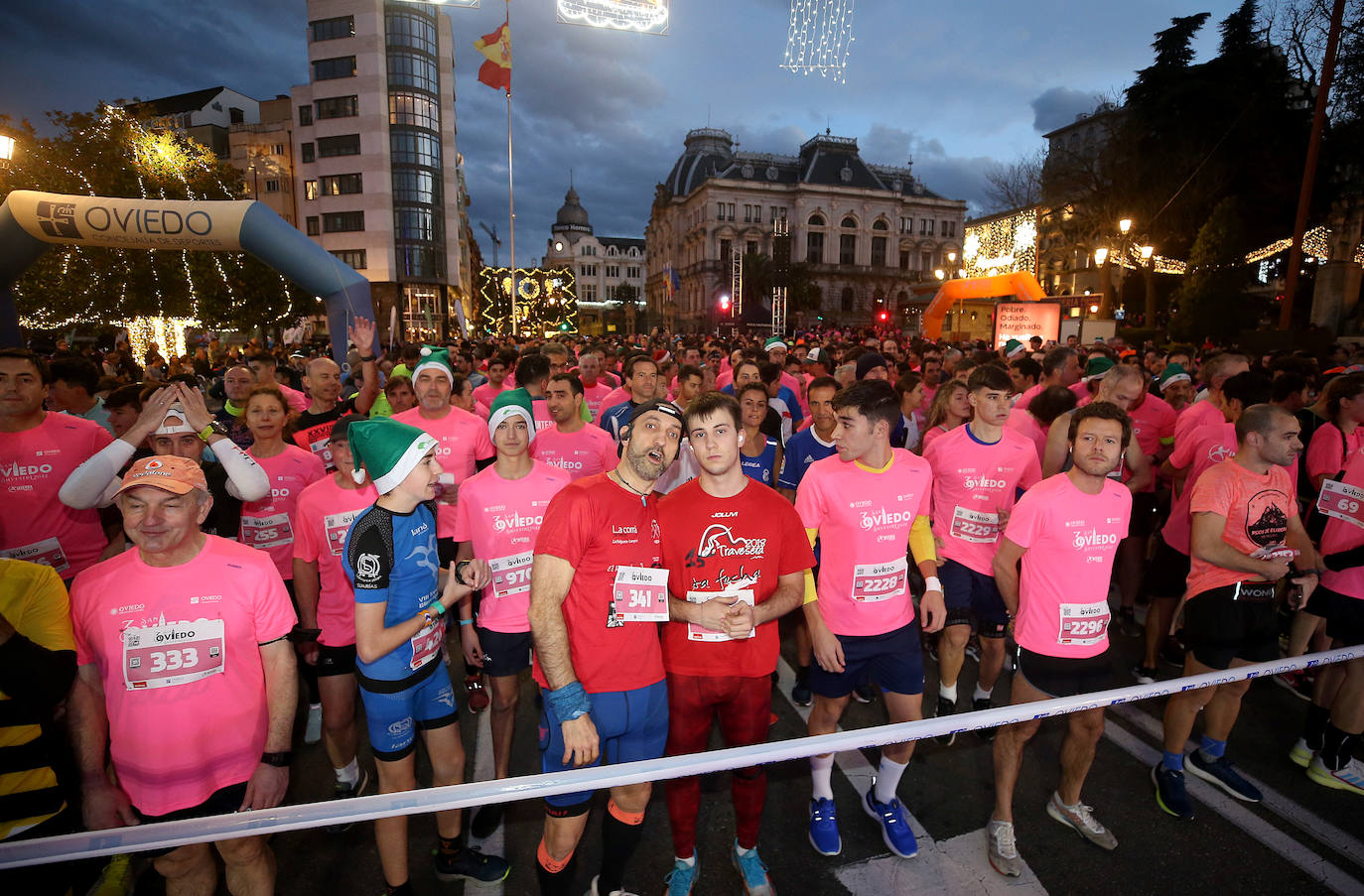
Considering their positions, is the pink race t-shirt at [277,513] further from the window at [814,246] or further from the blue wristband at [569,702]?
the window at [814,246]

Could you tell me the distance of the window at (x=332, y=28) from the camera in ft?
160

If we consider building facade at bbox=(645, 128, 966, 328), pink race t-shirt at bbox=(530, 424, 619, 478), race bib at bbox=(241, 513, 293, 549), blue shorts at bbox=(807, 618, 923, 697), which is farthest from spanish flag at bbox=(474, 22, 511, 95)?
building facade at bbox=(645, 128, 966, 328)

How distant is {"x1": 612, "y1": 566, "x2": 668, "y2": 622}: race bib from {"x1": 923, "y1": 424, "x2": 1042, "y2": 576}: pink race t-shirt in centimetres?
225

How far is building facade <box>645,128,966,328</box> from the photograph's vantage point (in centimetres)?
8400

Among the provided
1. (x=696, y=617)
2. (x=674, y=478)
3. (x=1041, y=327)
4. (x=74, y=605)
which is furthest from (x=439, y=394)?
(x=1041, y=327)

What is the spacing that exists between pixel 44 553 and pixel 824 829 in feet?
15.9

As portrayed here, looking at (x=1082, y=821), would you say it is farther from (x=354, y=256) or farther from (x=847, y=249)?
(x=847, y=249)

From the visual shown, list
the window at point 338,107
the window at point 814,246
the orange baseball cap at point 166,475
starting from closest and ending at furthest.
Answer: the orange baseball cap at point 166,475 → the window at point 338,107 → the window at point 814,246

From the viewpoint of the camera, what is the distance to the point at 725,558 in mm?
2855

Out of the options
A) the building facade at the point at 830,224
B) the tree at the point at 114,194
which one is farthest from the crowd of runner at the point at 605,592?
the building facade at the point at 830,224

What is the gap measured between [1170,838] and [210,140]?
265 ft

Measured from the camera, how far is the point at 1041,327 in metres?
18.7

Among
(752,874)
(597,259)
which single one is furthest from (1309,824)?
(597,259)

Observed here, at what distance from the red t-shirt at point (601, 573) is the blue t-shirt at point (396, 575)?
0.61 metres
